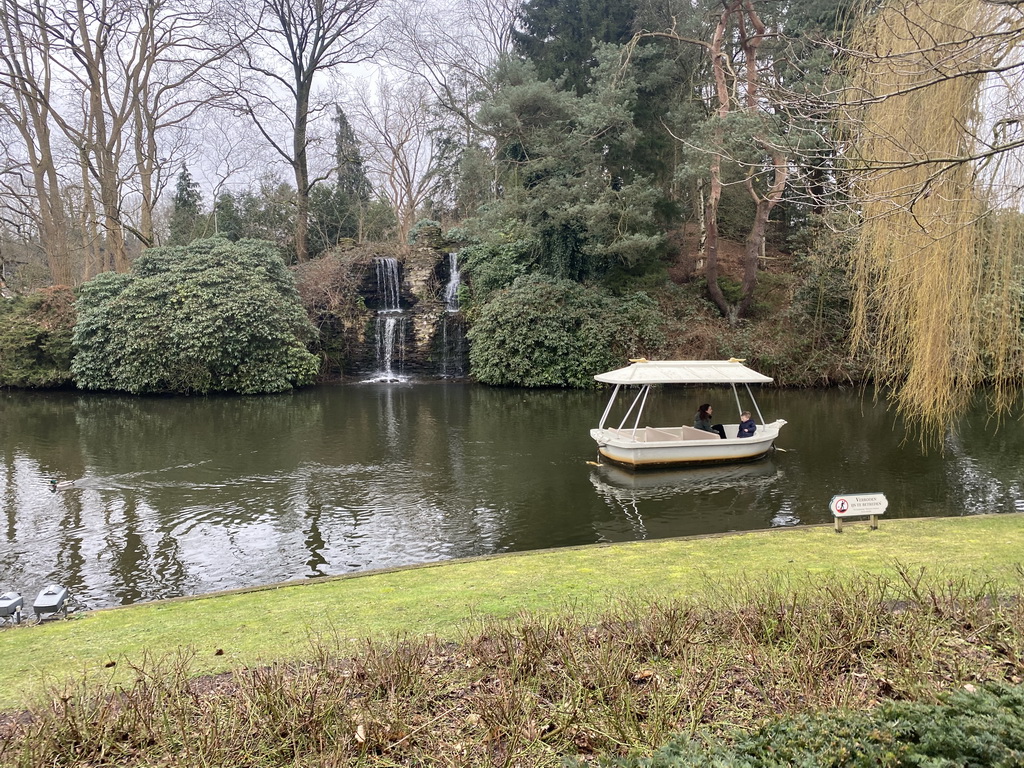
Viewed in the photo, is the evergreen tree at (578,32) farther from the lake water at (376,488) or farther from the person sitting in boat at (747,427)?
the person sitting in boat at (747,427)

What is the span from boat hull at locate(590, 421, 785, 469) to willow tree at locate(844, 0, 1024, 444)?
16.3ft

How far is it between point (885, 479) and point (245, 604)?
11.4 m

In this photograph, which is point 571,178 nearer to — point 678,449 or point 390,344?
point 390,344

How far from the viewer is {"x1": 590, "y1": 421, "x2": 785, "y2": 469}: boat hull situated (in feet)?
43.8

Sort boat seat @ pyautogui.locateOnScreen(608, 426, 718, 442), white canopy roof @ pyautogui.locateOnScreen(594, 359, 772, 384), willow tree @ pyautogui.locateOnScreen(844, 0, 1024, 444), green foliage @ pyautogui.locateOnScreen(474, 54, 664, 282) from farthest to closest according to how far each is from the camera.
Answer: green foliage @ pyautogui.locateOnScreen(474, 54, 664, 282), boat seat @ pyautogui.locateOnScreen(608, 426, 718, 442), white canopy roof @ pyautogui.locateOnScreen(594, 359, 772, 384), willow tree @ pyautogui.locateOnScreen(844, 0, 1024, 444)

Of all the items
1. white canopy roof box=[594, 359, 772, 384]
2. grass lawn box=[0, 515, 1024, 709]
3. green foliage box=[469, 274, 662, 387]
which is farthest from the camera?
green foliage box=[469, 274, 662, 387]

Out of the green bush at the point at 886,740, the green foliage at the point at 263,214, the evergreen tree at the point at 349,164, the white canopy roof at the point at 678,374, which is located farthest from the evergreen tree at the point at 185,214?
the green bush at the point at 886,740

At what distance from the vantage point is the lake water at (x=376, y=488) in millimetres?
8906

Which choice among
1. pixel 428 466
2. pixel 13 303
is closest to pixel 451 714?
pixel 428 466

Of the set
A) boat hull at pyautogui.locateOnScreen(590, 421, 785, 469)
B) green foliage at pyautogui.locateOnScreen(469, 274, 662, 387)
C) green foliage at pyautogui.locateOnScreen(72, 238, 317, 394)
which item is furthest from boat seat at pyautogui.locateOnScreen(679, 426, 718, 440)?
green foliage at pyautogui.locateOnScreen(72, 238, 317, 394)

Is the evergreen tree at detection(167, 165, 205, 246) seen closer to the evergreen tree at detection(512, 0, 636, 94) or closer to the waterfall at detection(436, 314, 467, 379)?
the waterfall at detection(436, 314, 467, 379)

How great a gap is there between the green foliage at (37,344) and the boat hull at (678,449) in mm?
22490

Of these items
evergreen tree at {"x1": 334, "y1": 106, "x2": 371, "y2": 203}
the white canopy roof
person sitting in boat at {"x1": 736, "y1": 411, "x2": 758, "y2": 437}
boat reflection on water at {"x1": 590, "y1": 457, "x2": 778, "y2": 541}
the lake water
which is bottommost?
boat reflection on water at {"x1": 590, "y1": 457, "x2": 778, "y2": 541}

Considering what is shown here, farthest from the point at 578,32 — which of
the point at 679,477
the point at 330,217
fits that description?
the point at 679,477
